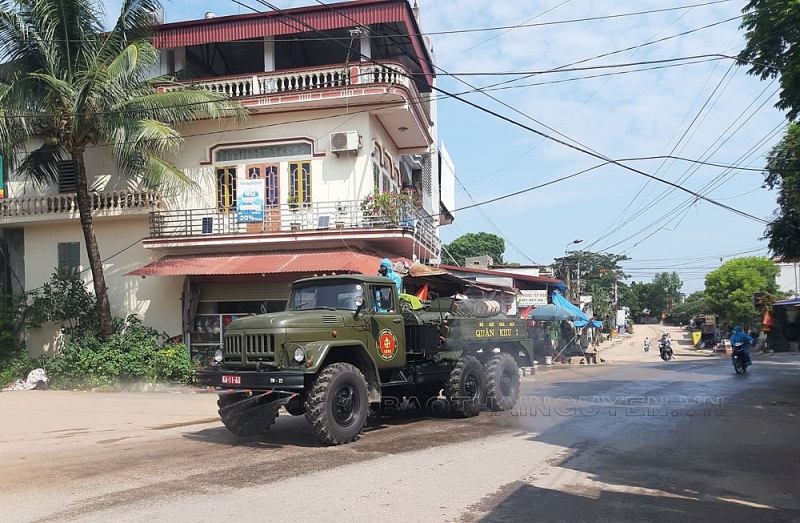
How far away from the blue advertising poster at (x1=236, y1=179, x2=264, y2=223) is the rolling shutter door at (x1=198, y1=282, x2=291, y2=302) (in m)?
1.92

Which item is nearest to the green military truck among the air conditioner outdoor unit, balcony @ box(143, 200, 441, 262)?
balcony @ box(143, 200, 441, 262)

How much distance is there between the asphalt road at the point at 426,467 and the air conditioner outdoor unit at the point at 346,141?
8382 mm

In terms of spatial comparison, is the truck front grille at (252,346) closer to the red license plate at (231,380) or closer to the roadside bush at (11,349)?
the red license plate at (231,380)

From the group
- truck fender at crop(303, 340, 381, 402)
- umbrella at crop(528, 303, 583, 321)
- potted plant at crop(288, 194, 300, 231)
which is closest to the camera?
truck fender at crop(303, 340, 381, 402)

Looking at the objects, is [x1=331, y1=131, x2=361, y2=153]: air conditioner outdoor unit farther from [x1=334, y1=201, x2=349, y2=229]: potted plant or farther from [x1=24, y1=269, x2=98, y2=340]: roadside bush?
[x1=24, y1=269, x2=98, y2=340]: roadside bush

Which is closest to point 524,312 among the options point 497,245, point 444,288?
point 444,288

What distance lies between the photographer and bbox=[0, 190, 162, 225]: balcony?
18.4m

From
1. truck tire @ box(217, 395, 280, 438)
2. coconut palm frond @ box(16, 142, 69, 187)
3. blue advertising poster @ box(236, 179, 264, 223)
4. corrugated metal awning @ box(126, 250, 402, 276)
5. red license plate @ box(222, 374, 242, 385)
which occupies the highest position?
coconut palm frond @ box(16, 142, 69, 187)

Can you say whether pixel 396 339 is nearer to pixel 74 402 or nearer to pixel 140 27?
pixel 74 402

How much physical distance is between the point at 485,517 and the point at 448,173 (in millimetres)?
33149

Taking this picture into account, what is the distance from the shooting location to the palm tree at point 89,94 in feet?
52.3

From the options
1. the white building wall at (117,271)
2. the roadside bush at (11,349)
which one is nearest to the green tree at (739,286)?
the white building wall at (117,271)

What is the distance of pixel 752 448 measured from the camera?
8320 mm

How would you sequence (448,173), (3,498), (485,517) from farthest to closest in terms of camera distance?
(448,173) → (3,498) → (485,517)
